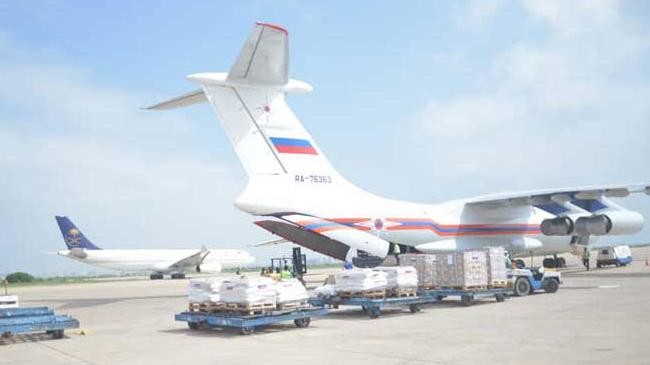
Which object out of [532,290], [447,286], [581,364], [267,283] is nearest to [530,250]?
[532,290]

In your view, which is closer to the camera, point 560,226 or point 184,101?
point 184,101

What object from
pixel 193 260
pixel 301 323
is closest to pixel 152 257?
pixel 193 260

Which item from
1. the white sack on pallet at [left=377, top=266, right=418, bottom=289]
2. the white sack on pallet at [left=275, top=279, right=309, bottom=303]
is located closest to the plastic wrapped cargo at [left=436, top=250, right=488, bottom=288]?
the white sack on pallet at [left=377, top=266, right=418, bottom=289]

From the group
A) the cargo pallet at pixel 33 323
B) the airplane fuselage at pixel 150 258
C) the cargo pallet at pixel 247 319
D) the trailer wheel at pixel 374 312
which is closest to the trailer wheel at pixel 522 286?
the trailer wheel at pixel 374 312

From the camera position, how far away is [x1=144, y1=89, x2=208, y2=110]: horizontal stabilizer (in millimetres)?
17547

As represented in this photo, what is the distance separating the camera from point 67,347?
1027 cm

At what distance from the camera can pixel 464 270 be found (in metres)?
15.4

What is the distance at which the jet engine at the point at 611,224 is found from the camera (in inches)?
959

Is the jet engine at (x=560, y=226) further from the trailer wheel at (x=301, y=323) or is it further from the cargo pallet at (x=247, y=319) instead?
the trailer wheel at (x=301, y=323)

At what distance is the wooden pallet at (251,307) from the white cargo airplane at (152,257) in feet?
123

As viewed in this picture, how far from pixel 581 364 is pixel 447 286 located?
8.76 meters

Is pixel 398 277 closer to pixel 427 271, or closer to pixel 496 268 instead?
pixel 427 271

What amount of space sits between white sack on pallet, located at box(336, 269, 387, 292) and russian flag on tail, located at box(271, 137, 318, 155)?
5.03 meters

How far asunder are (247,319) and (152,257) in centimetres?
4035
